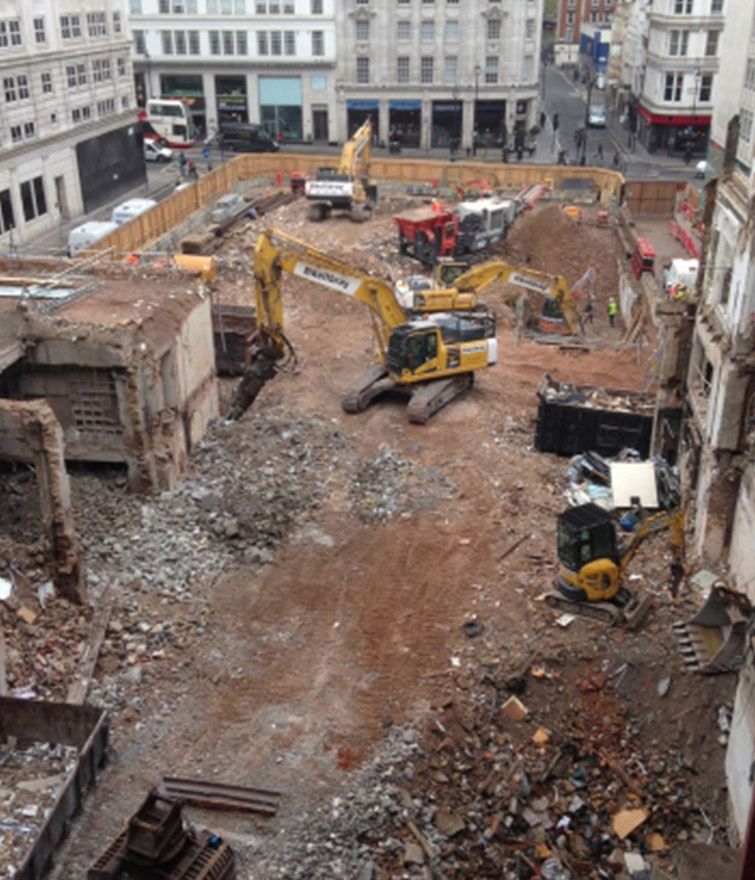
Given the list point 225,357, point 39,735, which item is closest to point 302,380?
point 225,357

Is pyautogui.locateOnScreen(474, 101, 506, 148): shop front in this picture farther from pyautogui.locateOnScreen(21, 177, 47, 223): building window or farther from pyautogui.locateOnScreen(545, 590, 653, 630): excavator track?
pyautogui.locateOnScreen(545, 590, 653, 630): excavator track

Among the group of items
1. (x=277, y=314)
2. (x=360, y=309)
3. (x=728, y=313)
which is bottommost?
(x=360, y=309)

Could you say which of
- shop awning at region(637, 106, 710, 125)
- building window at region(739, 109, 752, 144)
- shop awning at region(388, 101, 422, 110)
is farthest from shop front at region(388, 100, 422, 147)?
building window at region(739, 109, 752, 144)

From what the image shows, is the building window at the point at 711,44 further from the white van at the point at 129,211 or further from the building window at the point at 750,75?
A: the building window at the point at 750,75

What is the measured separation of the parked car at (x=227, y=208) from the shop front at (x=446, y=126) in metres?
23.4

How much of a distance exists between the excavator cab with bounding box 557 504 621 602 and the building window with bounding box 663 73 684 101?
56830 millimetres

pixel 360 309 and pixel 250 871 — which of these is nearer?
pixel 250 871

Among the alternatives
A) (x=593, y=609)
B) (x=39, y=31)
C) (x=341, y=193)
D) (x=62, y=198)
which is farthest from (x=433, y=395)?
(x=39, y=31)

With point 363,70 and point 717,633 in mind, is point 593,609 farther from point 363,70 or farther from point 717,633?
point 363,70

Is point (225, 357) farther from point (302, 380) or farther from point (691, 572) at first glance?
point (691, 572)

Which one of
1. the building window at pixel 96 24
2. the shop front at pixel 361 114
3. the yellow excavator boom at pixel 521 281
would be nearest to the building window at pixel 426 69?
the shop front at pixel 361 114

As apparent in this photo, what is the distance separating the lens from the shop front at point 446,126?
71938mm

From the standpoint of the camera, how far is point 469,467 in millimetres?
26219

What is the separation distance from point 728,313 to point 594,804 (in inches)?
419
